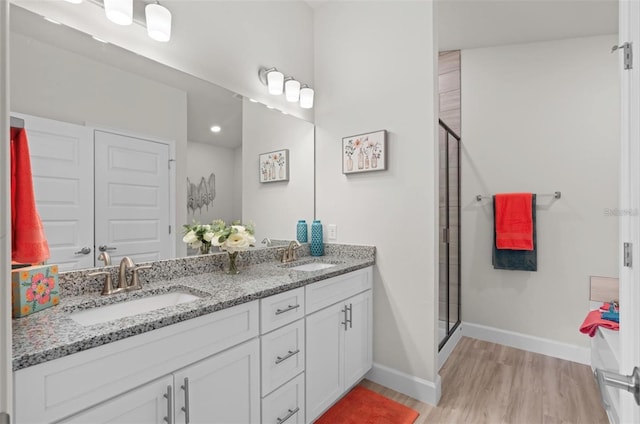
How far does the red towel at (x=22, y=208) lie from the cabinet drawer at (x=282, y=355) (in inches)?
35.0

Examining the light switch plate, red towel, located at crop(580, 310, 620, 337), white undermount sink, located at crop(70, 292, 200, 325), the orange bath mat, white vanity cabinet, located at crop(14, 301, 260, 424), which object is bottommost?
the orange bath mat

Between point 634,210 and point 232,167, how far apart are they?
1854 mm

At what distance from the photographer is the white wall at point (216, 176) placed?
180 centimetres

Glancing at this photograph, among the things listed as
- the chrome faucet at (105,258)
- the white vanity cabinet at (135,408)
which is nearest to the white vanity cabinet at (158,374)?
the white vanity cabinet at (135,408)

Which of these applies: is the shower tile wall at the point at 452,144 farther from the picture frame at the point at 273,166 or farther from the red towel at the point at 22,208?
the red towel at the point at 22,208

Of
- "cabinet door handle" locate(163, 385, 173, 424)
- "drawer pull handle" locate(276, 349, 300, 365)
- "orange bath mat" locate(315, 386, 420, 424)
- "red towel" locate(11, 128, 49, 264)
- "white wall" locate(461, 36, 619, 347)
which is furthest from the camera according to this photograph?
"white wall" locate(461, 36, 619, 347)

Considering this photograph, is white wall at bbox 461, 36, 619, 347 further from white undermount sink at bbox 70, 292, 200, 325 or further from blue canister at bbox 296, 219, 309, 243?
white undermount sink at bbox 70, 292, 200, 325

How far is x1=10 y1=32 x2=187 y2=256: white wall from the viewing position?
3.98ft

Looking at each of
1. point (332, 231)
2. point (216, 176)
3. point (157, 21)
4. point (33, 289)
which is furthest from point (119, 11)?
point (332, 231)

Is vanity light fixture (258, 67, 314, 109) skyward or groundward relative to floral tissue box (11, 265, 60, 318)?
skyward

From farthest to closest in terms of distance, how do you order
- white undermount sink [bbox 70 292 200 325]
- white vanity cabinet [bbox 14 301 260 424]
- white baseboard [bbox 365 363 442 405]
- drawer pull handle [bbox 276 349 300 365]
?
white baseboard [bbox 365 363 442 405], drawer pull handle [bbox 276 349 300 365], white undermount sink [bbox 70 292 200 325], white vanity cabinet [bbox 14 301 260 424]

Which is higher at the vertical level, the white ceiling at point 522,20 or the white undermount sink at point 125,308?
the white ceiling at point 522,20

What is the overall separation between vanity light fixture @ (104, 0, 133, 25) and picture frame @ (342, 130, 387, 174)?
4.81ft

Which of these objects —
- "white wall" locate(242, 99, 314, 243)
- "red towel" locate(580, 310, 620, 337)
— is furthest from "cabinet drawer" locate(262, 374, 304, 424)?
"red towel" locate(580, 310, 620, 337)
